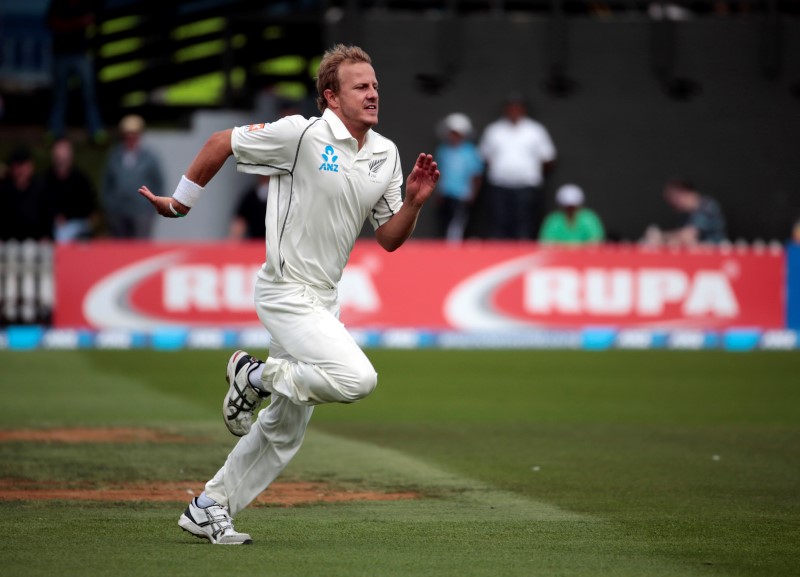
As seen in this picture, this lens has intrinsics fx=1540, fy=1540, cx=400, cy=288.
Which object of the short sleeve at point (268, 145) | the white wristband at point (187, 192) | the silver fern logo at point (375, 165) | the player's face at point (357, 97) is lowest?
the white wristband at point (187, 192)

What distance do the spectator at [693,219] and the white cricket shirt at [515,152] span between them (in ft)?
6.10

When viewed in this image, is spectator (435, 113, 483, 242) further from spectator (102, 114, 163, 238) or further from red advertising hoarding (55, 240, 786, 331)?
spectator (102, 114, 163, 238)

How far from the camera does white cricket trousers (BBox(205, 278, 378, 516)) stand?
7.20 meters

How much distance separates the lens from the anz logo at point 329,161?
24.4 feet

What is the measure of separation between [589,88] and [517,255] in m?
3.67

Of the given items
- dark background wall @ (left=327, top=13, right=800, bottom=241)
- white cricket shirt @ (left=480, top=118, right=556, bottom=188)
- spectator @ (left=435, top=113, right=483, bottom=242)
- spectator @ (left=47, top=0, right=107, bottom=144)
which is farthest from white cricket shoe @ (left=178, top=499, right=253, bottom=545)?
spectator @ (left=47, top=0, right=107, bottom=144)

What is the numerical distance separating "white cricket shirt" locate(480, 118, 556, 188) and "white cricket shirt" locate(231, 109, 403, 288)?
1400cm

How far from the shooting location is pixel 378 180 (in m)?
7.66

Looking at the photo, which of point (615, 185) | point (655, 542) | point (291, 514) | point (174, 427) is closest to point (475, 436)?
point (174, 427)

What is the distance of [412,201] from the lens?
24.8ft

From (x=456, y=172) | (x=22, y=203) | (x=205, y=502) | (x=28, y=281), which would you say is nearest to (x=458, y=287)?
(x=456, y=172)

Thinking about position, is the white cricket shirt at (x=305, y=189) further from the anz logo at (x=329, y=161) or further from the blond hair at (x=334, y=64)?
the blond hair at (x=334, y=64)

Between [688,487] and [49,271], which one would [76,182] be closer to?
[49,271]

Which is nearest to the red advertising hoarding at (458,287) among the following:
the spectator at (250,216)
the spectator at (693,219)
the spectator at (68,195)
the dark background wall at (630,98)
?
the spectator at (693,219)
